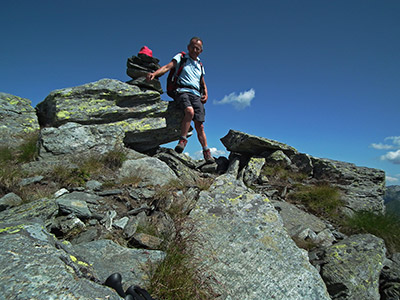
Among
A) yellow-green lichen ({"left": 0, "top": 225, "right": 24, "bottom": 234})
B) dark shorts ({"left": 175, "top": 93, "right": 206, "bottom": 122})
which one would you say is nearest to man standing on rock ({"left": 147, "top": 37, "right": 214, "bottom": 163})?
dark shorts ({"left": 175, "top": 93, "right": 206, "bottom": 122})

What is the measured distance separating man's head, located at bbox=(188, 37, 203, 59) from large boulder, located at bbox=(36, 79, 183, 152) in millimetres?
2460

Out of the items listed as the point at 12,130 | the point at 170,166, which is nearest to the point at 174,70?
the point at 170,166

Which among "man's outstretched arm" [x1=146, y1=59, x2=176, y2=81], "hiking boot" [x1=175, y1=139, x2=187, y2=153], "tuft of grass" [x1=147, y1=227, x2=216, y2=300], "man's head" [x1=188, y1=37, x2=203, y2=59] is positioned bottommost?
"tuft of grass" [x1=147, y1=227, x2=216, y2=300]

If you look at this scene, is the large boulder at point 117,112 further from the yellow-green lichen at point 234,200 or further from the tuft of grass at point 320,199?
the tuft of grass at point 320,199

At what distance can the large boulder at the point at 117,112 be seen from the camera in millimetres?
8633

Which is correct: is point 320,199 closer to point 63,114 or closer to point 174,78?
point 174,78

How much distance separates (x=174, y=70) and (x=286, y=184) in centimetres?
665

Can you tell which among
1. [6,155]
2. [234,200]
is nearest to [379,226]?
[234,200]

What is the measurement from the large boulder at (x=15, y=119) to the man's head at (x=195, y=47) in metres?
7.61

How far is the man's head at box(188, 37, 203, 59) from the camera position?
8.96m

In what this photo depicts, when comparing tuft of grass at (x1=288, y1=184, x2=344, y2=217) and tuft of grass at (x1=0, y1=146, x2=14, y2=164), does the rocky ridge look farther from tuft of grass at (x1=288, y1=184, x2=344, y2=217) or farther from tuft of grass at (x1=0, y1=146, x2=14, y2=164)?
tuft of grass at (x1=0, y1=146, x2=14, y2=164)

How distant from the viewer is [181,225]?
142 inches

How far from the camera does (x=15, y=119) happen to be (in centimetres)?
926

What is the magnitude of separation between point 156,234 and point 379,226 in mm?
5720
